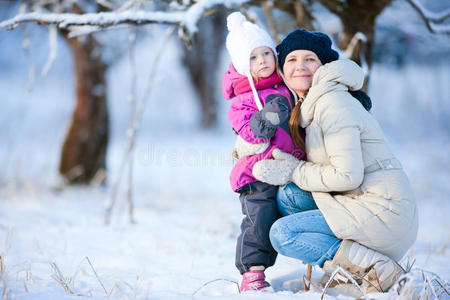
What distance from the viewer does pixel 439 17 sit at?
324 cm

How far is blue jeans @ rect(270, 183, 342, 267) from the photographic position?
1895 millimetres

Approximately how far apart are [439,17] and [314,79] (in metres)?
2.02

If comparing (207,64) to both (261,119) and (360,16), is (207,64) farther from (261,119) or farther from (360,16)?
(261,119)

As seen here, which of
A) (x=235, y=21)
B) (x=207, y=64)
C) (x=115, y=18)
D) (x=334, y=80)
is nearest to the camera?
(x=334, y=80)

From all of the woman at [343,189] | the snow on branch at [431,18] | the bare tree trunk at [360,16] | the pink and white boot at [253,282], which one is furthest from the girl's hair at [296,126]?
the snow on branch at [431,18]

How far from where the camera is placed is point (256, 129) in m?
1.90

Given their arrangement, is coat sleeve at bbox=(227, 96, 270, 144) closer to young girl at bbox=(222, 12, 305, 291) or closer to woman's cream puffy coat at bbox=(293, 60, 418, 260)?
young girl at bbox=(222, 12, 305, 291)

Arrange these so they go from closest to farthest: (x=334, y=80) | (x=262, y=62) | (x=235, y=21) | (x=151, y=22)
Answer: (x=334, y=80), (x=262, y=62), (x=235, y=21), (x=151, y=22)

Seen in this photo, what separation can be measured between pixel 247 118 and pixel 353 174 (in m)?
0.62

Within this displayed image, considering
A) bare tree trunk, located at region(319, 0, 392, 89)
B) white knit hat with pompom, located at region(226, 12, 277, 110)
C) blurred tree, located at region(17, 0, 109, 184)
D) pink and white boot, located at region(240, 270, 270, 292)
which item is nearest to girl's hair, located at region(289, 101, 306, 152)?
white knit hat with pompom, located at region(226, 12, 277, 110)

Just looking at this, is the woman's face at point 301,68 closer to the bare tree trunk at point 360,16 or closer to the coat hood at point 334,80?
the coat hood at point 334,80

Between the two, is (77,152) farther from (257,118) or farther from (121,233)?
(257,118)

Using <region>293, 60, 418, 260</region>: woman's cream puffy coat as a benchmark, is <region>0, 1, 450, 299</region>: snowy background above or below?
below

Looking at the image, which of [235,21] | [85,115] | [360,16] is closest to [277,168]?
[235,21]
